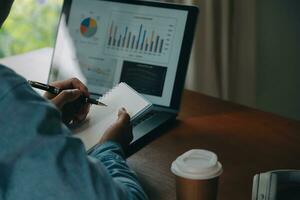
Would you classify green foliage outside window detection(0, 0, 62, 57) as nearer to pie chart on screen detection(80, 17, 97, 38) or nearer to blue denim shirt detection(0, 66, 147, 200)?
pie chart on screen detection(80, 17, 97, 38)

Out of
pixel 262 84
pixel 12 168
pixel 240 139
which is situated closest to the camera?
pixel 12 168

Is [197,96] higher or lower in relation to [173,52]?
lower

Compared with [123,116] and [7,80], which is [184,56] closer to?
[123,116]

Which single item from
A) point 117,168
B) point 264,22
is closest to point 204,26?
point 264,22

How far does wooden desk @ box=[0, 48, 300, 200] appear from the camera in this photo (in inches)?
44.7

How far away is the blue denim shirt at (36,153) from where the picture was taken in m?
0.71

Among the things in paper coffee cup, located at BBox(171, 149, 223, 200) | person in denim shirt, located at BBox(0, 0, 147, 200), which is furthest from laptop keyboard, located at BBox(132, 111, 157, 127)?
person in denim shirt, located at BBox(0, 0, 147, 200)

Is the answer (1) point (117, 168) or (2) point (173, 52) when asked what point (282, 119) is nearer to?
(2) point (173, 52)

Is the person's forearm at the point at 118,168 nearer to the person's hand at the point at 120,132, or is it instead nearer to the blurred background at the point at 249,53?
the person's hand at the point at 120,132

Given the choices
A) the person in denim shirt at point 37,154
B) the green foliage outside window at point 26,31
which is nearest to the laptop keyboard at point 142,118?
the person in denim shirt at point 37,154

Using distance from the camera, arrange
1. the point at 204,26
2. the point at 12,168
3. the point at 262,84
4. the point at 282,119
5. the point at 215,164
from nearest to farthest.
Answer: the point at 12,168
the point at 215,164
the point at 282,119
the point at 204,26
the point at 262,84

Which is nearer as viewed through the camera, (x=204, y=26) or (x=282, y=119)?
(x=282, y=119)

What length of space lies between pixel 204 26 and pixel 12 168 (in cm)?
141

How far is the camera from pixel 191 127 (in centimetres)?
139
